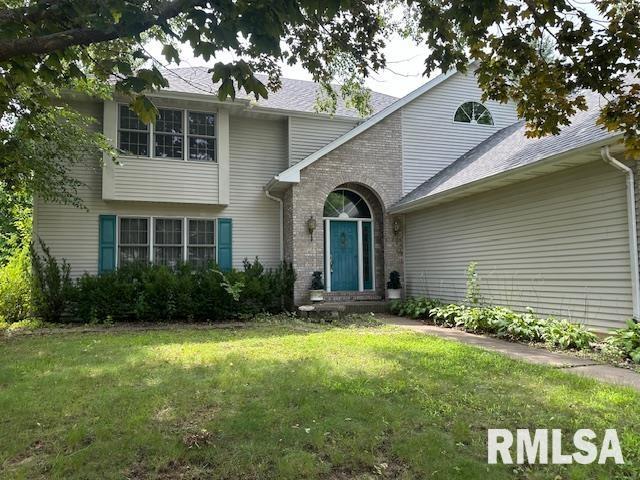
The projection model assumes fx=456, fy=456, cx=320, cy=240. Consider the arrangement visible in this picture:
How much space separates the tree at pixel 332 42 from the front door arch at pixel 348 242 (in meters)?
6.77

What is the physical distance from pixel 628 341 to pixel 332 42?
5.76 metres

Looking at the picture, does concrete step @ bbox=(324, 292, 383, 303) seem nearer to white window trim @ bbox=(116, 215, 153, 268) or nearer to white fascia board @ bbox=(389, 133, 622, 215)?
white fascia board @ bbox=(389, 133, 622, 215)

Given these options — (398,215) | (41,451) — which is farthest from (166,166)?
(41,451)

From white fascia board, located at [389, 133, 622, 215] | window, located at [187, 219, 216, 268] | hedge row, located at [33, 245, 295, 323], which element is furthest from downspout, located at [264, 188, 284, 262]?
white fascia board, located at [389, 133, 622, 215]

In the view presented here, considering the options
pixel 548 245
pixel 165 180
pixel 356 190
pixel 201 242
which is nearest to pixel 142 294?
pixel 201 242

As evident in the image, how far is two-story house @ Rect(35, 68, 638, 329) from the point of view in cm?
966

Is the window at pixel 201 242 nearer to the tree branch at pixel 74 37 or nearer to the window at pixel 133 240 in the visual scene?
the window at pixel 133 240

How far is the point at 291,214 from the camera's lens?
1200cm

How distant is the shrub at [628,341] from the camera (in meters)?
6.09

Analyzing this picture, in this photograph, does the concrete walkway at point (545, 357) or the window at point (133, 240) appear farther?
the window at point (133, 240)

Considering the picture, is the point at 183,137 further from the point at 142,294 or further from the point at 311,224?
the point at 142,294

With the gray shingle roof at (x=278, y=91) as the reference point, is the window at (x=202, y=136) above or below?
below

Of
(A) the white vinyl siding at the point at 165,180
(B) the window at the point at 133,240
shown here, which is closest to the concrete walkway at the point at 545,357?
(A) the white vinyl siding at the point at 165,180

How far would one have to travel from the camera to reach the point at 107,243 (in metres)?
11.7
